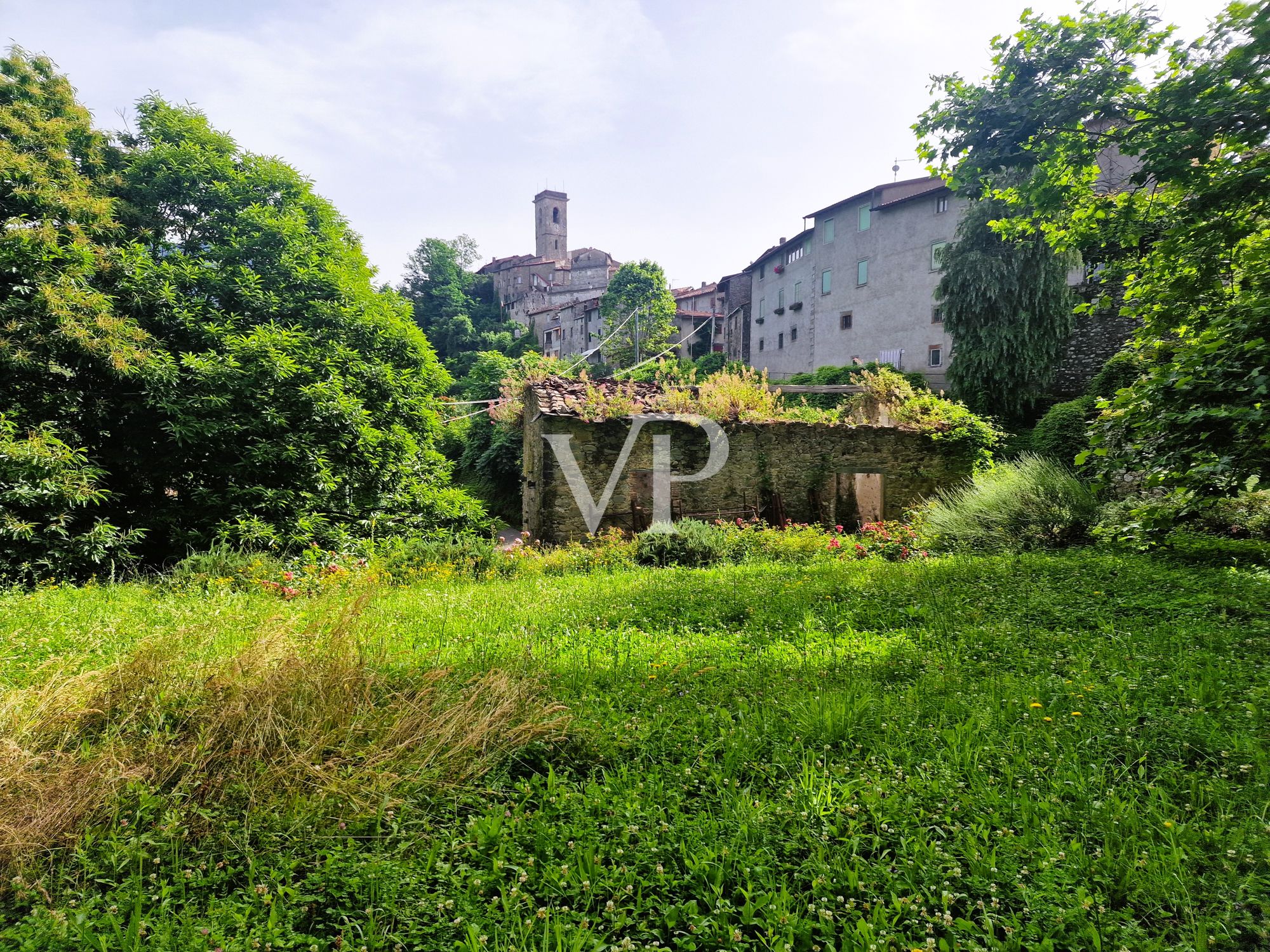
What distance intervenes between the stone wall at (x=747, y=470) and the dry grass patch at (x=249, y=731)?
26.4 ft

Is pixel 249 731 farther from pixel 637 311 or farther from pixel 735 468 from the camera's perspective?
pixel 637 311

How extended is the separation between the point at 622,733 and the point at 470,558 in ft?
20.8

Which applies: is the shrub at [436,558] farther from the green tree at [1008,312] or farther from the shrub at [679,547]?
the green tree at [1008,312]

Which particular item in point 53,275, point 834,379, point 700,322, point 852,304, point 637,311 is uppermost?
point 700,322

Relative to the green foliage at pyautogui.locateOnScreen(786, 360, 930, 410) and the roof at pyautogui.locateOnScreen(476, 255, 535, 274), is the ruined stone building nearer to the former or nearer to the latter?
the roof at pyautogui.locateOnScreen(476, 255, 535, 274)

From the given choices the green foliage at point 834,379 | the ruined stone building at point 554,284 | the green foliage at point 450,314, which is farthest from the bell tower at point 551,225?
the green foliage at point 834,379

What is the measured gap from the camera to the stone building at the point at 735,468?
11.7 m

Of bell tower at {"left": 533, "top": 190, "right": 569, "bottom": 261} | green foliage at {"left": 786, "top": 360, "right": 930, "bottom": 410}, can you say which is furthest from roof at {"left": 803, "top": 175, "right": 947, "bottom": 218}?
bell tower at {"left": 533, "top": 190, "right": 569, "bottom": 261}

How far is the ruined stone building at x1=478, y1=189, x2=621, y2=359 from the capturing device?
53281 mm

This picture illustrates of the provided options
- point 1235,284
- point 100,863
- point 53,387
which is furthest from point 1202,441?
point 53,387

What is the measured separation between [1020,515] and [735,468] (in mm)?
5241

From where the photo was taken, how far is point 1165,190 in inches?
254

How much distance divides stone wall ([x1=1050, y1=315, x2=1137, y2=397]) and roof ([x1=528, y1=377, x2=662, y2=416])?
16245 millimetres

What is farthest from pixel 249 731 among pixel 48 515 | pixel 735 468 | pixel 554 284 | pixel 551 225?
pixel 551 225
